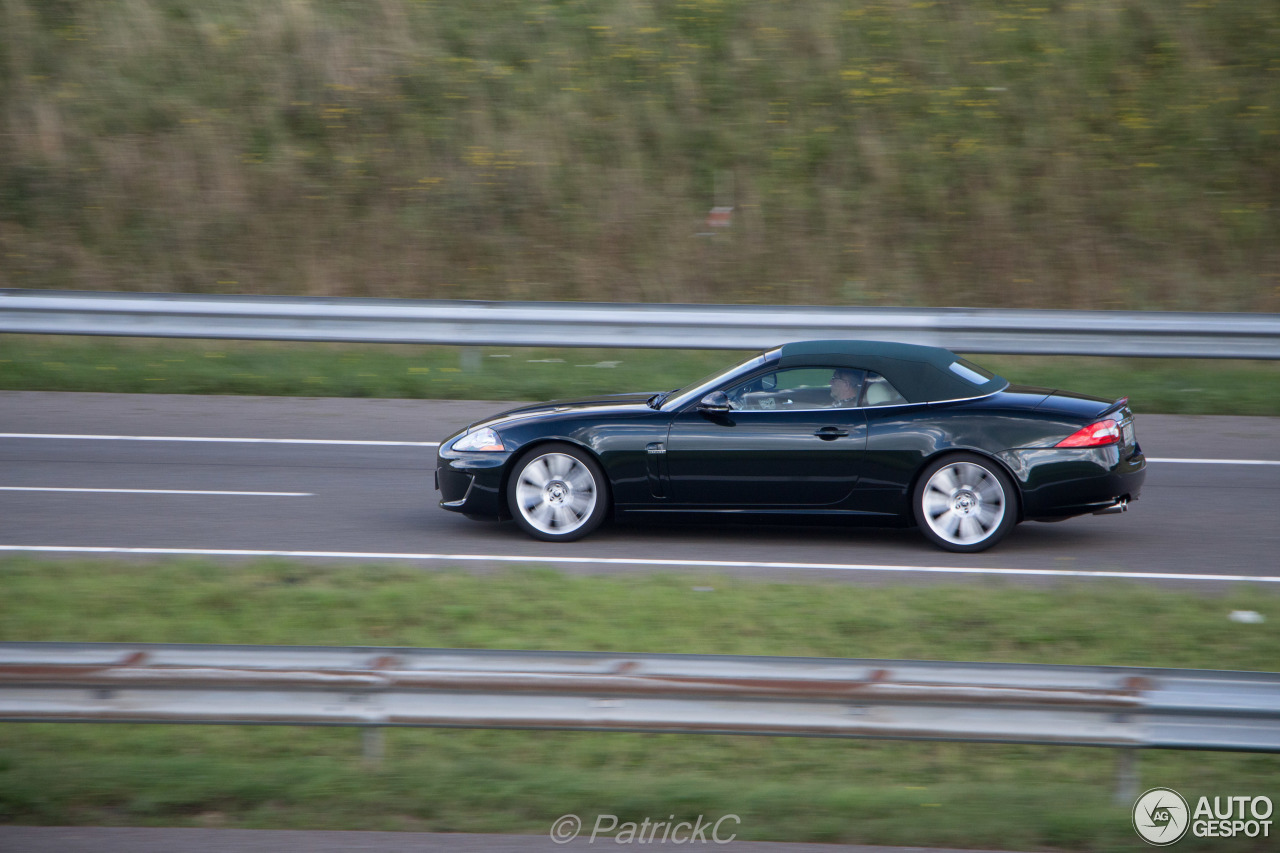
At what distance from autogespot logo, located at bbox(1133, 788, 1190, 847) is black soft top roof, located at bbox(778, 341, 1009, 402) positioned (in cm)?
407

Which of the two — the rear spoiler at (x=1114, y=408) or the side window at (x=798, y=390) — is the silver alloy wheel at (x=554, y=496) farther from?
the rear spoiler at (x=1114, y=408)

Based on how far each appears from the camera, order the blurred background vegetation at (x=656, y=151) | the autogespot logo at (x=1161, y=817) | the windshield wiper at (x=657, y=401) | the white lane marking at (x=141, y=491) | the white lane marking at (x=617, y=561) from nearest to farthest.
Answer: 1. the autogespot logo at (x=1161, y=817)
2. the white lane marking at (x=617, y=561)
3. the windshield wiper at (x=657, y=401)
4. the white lane marking at (x=141, y=491)
5. the blurred background vegetation at (x=656, y=151)

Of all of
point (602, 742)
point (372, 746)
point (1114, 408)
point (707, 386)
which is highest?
point (707, 386)

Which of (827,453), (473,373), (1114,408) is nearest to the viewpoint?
(827,453)

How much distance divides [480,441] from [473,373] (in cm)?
520

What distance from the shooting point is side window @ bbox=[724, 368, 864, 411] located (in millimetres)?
8289

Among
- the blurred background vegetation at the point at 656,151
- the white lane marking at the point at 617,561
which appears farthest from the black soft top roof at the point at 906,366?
the blurred background vegetation at the point at 656,151

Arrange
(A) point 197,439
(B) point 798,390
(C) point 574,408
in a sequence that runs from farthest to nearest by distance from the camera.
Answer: (A) point 197,439, (C) point 574,408, (B) point 798,390

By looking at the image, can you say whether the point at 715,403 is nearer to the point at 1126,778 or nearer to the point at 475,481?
the point at 475,481

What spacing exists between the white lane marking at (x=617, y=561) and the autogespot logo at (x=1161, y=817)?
10.9 feet

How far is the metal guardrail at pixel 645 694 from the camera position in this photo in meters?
4.37

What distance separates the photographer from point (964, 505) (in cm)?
816

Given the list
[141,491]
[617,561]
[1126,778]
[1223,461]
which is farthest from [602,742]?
[1223,461]

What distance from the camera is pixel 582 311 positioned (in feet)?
44.2
